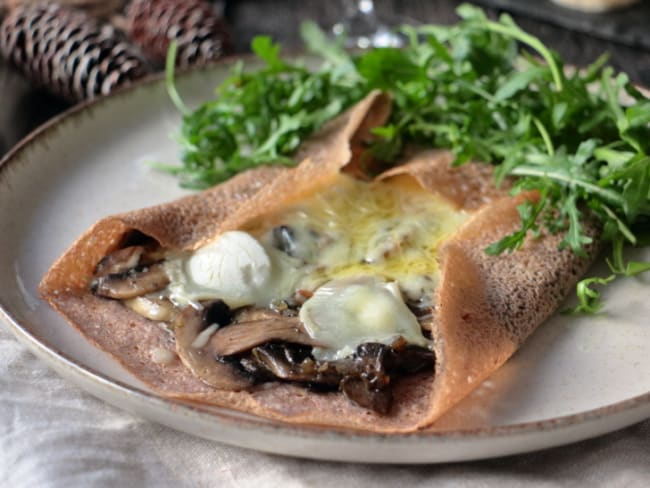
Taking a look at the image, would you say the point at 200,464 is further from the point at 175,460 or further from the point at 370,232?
the point at 370,232

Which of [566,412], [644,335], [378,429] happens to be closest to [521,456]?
[566,412]

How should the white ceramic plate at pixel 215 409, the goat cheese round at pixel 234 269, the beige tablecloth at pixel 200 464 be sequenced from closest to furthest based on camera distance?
the white ceramic plate at pixel 215 409, the beige tablecloth at pixel 200 464, the goat cheese round at pixel 234 269

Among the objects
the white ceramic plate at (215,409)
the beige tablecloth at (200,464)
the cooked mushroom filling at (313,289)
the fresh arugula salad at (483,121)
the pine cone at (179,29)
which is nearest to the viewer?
the white ceramic plate at (215,409)

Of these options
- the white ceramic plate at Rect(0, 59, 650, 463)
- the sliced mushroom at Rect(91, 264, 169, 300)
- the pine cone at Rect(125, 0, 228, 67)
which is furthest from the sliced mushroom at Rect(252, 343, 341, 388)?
the pine cone at Rect(125, 0, 228, 67)

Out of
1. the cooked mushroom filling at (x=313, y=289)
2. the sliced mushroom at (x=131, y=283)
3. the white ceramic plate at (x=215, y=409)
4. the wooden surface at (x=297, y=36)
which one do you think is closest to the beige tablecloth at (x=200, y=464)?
the white ceramic plate at (x=215, y=409)

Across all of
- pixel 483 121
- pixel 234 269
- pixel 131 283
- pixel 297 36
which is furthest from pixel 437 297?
pixel 297 36

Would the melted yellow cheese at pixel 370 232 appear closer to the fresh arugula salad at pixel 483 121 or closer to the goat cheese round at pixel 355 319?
the goat cheese round at pixel 355 319

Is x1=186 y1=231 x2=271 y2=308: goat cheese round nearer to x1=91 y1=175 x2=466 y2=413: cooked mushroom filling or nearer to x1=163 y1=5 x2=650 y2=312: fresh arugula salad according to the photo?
x1=91 y1=175 x2=466 y2=413: cooked mushroom filling
